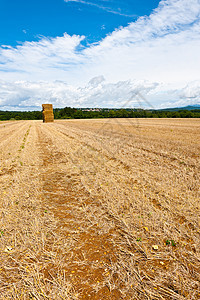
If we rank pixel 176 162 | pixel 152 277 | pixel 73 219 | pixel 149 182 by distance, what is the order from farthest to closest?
pixel 176 162
pixel 149 182
pixel 73 219
pixel 152 277

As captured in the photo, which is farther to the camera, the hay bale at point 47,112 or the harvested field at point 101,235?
the hay bale at point 47,112

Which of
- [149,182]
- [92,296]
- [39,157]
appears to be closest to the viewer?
[92,296]

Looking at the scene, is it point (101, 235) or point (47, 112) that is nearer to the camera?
point (101, 235)

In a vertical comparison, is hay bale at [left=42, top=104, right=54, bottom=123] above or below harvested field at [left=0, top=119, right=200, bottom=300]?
above

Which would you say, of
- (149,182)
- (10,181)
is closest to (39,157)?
(10,181)

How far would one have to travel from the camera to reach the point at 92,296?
2471 millimetres

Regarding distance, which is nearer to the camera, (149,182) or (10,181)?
(149,182)

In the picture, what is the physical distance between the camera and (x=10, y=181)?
672 cm

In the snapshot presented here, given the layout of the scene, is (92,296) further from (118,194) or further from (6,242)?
(118,194)

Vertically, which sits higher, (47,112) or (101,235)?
(47,112)

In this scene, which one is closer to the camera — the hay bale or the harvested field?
the harvested field

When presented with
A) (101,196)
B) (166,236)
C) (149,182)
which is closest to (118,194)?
(101,196)

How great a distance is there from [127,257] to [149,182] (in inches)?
136

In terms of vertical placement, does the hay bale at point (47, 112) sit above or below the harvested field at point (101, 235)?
above
